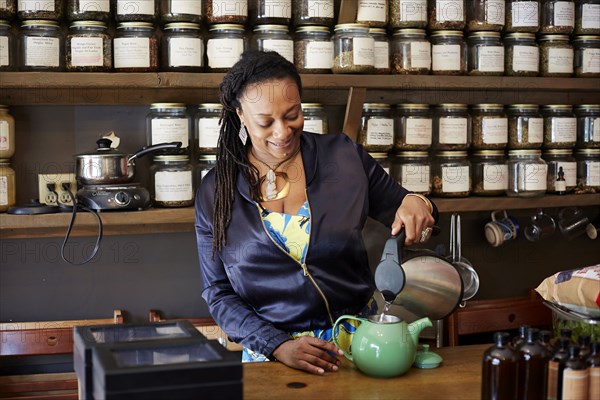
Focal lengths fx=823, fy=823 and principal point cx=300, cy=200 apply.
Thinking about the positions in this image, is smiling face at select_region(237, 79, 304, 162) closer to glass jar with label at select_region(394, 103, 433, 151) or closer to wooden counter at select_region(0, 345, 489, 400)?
wooden counter at select_region(0, 345, 489, 400)

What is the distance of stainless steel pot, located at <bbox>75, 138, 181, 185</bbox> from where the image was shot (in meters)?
2.25

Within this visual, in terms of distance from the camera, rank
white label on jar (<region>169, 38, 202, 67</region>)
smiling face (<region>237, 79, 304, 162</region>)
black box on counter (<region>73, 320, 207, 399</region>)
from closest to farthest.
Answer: black box on counter (<region>73, 320, 207, 399</region>), smiling face (<region>237, 79, 304, 162</region>), white label on jar (<region>169, 38, 202, 67</region>)

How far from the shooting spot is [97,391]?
45.4 inches

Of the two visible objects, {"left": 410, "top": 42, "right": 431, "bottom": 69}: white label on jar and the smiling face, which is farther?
{"left": 410, "top": 42, "right": 431, "bottom": 69}: white label on jar

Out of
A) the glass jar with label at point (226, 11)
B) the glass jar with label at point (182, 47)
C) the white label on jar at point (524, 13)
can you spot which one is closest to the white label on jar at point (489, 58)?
the white label on jar at point (524, 13)

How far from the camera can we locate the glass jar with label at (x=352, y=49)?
2.38 meters

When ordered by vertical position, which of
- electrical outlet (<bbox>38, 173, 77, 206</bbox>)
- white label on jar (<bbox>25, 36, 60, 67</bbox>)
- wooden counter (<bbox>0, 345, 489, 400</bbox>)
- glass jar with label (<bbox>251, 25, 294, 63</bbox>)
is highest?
glass jar with label (<bbox>251, 25, 294, 63</bbox>)

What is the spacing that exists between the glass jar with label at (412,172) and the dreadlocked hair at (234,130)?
0.77 metres

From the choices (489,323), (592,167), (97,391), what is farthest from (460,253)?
(97,391)

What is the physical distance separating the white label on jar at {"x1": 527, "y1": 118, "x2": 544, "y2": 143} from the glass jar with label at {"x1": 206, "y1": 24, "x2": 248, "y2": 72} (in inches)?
38.8

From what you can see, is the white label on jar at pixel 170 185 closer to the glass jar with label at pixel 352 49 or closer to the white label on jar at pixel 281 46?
the white label on jar at pixel 281 46

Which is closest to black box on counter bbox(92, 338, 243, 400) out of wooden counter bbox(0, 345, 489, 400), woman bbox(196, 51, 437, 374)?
wooden counter bbox(0, 345, 489, 400)

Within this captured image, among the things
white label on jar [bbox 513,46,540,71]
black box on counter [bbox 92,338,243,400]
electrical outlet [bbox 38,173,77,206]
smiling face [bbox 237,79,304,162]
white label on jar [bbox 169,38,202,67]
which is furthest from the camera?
white label on jar [bbox 513,46,540,71]

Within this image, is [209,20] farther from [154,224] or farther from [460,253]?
[460,253]
